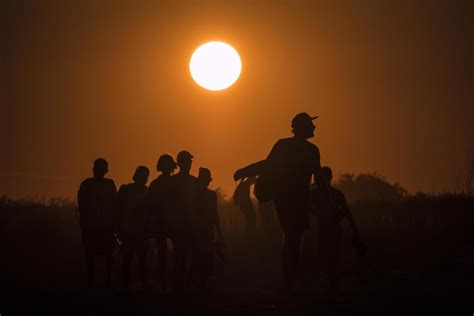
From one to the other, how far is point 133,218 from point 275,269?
14.9 ft

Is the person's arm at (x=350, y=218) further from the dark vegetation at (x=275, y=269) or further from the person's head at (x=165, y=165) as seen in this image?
the person's head at (x=165, y=165)

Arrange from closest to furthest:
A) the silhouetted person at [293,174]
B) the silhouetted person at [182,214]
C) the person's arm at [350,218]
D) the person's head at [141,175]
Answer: the person's arm at [350,218]
the silhouetted person at [293,174]
the silhouetted person at [182,214]
the person's head at [141,175]

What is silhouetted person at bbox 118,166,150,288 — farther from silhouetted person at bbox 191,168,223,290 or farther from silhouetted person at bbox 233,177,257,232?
silhouetted person at bbox 233,177,257,232

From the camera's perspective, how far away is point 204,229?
14273 mm

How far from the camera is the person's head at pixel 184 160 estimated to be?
44.1 feet

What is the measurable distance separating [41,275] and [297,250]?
26.2 feet

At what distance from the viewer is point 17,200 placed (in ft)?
99.7

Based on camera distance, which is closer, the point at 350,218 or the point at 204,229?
the point at 350,218

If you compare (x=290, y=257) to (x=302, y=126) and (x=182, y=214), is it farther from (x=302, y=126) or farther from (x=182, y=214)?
(x=182, y=214)

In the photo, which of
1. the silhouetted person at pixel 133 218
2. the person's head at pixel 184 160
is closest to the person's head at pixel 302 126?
the person's head at pixel 184 160

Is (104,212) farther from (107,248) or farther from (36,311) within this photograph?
(36,311)

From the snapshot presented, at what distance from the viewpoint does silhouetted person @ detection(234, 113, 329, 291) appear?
12.1 metres

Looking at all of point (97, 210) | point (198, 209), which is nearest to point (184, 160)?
point (198, 209)

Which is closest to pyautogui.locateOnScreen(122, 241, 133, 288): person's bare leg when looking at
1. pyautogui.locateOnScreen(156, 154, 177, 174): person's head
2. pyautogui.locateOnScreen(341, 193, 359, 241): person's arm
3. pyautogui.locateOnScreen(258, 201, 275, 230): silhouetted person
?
pyautogui.locateOnScreen(156, 154, 177, 174): person's head
